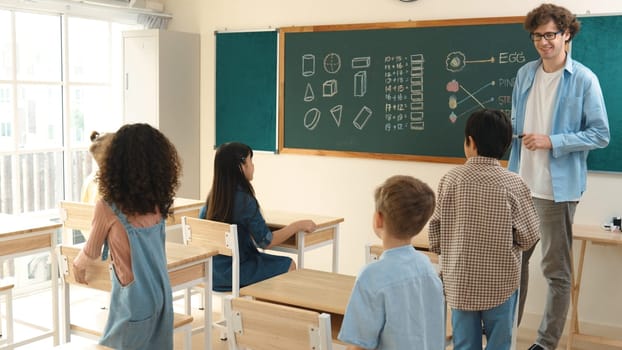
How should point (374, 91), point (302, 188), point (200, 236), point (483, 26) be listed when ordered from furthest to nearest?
point (302, 188), point (374, 91), point (483, 26), point (200, 236)

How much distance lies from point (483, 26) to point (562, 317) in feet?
6.80

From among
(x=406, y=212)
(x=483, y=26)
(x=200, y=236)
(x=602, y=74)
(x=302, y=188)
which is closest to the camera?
(x=406, y=212)

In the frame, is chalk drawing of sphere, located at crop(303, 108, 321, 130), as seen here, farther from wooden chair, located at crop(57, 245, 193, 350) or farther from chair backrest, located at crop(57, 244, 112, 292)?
chair backrest, located at crop(57, 244, 112, 292)

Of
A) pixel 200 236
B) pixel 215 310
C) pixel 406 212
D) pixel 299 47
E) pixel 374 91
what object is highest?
pixel 299 47

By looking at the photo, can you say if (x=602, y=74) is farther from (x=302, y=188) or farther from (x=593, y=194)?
(x=302, y=188)

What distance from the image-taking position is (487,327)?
111 inches

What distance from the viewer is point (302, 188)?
568 cm

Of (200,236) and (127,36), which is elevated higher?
(127,36)

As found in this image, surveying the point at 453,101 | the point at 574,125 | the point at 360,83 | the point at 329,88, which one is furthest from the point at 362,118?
the point at 574,125

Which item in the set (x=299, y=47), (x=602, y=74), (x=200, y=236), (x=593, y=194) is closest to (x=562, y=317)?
(x=593, y=194)

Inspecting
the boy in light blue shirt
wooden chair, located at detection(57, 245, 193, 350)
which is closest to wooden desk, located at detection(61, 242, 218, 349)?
wooden chair, located at detection(57, 245, 193, 350)

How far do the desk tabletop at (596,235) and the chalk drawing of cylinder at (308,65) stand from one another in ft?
7.82

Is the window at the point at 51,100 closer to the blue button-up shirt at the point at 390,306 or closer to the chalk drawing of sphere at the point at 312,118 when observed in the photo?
the chalk drawing of sphere at the point at 312,118

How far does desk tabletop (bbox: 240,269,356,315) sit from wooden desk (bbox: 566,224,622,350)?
175cm
